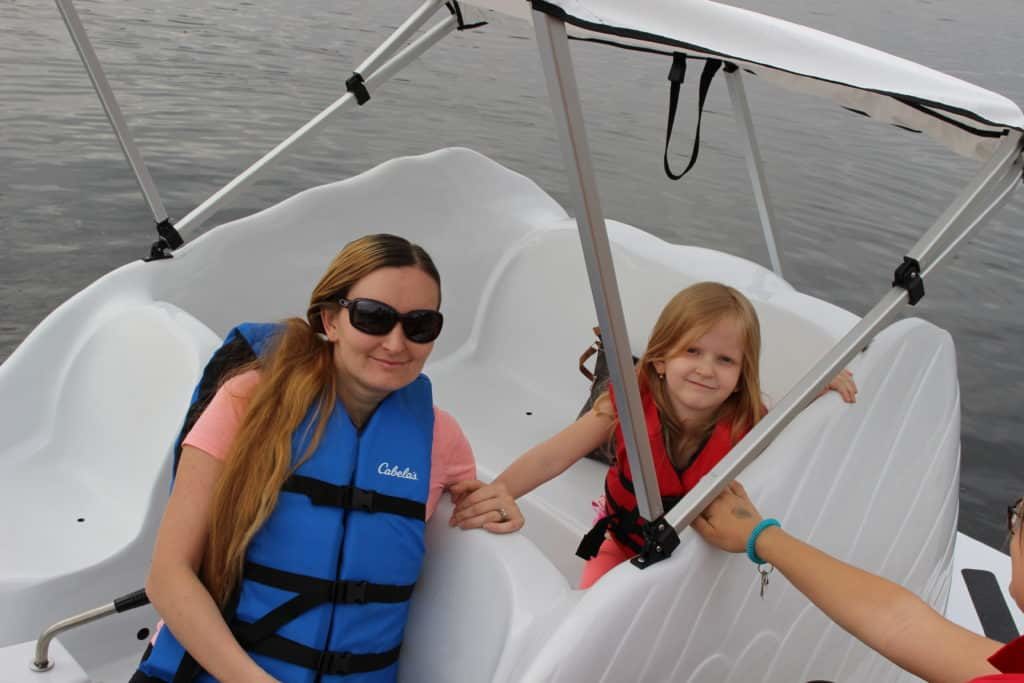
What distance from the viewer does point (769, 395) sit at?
2.45 m

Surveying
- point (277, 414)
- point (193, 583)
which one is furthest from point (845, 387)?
point (193, 583)

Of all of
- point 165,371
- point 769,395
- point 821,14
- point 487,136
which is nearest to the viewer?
point 165,371

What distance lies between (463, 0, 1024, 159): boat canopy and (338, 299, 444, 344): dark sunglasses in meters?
0.44

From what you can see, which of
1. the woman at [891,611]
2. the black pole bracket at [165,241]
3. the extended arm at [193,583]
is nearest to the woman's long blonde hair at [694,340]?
the woman at [891,611]

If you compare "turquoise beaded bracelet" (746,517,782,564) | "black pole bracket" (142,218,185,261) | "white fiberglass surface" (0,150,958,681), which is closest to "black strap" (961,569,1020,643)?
"white fiberglass surface" (0,150,958,681)

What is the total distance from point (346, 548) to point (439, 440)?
0.24m

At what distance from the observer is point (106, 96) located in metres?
2.15

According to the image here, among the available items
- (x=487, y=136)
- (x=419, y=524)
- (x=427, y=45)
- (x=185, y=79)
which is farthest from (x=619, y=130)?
(x=419, y=524)

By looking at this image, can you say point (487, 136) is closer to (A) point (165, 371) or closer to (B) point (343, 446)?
(A) point (165, 371)

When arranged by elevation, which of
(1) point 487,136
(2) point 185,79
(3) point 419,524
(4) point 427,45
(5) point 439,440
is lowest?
(3) point 419,524

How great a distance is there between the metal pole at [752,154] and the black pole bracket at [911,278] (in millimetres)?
842

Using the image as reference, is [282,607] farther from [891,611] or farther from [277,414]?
[891,611]

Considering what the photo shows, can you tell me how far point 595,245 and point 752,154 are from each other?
4.76 feet

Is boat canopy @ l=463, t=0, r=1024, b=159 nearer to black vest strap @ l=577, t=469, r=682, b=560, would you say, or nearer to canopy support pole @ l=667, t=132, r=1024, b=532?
canopy support pole @ l=667, t=132, r=1024, b=532
